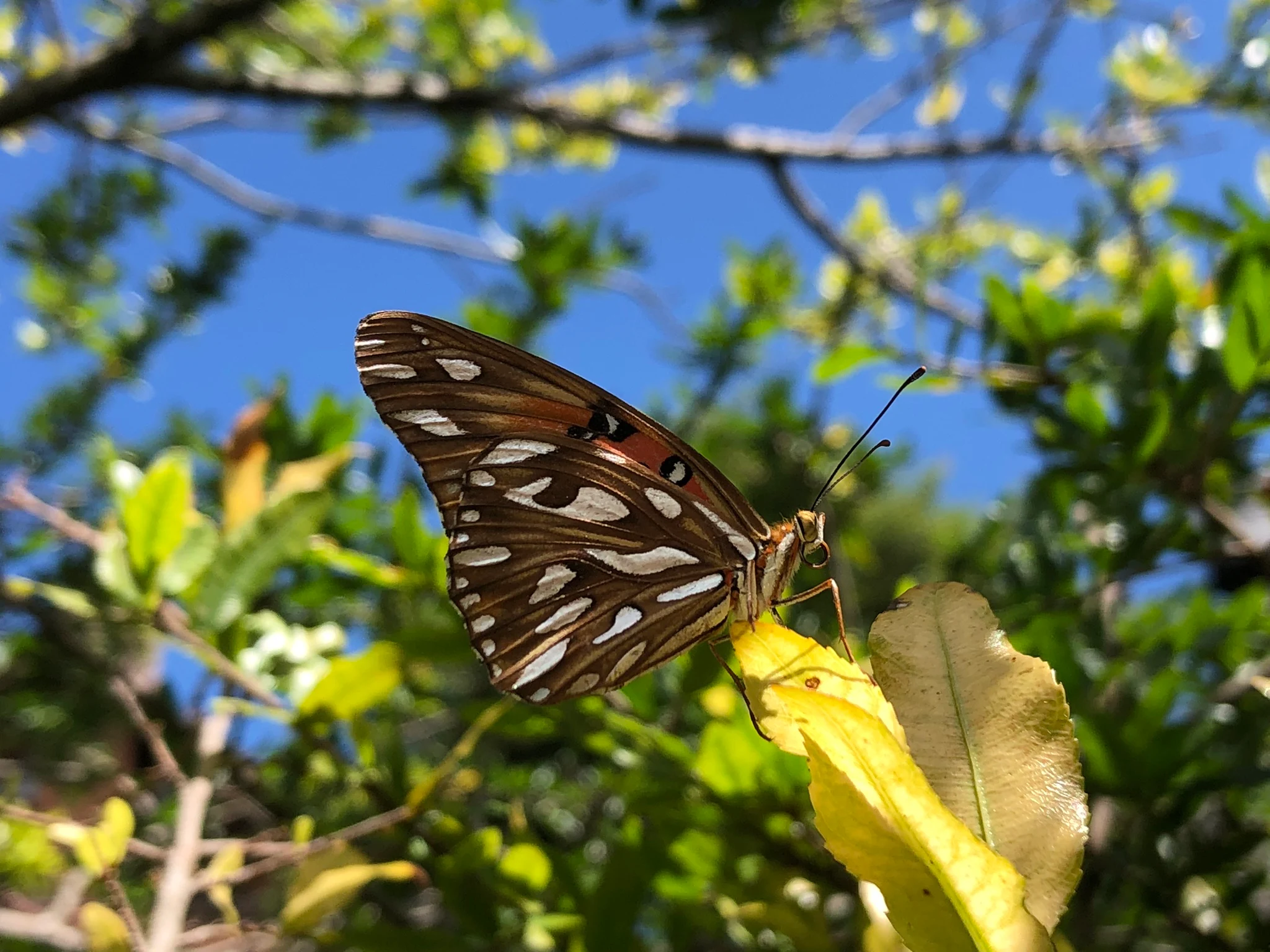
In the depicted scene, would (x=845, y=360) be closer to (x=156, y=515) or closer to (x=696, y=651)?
(x=696, y=651)

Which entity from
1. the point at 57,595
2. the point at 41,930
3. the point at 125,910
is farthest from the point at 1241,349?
the point at 41,930

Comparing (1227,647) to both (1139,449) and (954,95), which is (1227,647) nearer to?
(1139,449)

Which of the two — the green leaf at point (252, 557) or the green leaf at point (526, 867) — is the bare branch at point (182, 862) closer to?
the green leaf at point (252, 557)

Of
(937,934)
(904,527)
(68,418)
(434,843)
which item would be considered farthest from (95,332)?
(904,527)

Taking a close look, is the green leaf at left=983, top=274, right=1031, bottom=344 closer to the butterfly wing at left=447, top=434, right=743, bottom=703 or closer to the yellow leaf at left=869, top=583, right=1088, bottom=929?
the butterfly wing at left=447, top=434, right=743, bottom=703

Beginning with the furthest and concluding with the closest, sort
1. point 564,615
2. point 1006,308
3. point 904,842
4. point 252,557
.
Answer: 1. point 1006,308
2. point 252,557
3. point 564,615
4. point 904,842

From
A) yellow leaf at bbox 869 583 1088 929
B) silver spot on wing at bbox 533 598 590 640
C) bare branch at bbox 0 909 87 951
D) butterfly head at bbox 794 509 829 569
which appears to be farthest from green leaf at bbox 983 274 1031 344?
bare branch at bbox 0 909 87 951
